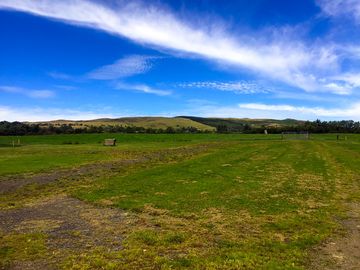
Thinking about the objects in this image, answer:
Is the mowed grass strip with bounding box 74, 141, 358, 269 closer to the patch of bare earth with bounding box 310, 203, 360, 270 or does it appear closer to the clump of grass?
the patch of bare earth with bounding box 310, 203, 360, 270

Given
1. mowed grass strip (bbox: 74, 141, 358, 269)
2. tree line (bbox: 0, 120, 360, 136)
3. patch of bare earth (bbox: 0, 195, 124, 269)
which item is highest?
tree line (bbox: 0, 120, 360, 136)

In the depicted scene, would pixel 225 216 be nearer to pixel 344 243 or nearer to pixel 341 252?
pixel 344 243

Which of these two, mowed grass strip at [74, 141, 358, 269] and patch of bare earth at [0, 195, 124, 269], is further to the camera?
patch of bare earth at [0, 195, 124, 269]

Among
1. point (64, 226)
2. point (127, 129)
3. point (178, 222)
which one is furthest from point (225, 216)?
point (127, 129)

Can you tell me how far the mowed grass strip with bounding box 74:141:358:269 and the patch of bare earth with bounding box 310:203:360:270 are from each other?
30 centimetres

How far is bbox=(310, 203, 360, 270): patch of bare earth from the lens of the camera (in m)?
8.78

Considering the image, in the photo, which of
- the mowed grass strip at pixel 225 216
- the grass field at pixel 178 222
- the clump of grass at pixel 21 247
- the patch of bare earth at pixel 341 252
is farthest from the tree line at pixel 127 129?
the patch of bare earth at pixel 341 252

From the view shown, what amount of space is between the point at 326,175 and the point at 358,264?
56.0 feet

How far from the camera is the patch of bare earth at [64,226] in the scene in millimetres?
9773

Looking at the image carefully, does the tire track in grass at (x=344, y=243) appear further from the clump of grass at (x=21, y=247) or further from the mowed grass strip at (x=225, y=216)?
the clump of grass at (x=21, y=247)

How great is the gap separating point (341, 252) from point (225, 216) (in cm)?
453

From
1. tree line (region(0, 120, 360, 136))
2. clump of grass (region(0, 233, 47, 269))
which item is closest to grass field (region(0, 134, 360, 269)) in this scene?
clump of grass (region(0, 233, 47, 269))

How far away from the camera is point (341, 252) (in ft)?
31.8

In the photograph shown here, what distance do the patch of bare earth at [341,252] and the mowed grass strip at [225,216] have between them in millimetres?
298
